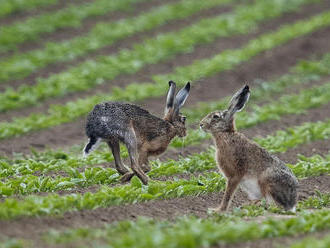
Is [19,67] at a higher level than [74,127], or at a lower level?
higher

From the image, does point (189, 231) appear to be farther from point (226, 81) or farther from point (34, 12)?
point (34, 12)

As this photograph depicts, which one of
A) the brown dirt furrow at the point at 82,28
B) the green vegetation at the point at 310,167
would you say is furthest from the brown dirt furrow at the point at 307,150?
the brown dirt furrow at the point at 82,28

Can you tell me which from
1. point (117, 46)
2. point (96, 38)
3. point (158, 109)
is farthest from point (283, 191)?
point (96, 38)

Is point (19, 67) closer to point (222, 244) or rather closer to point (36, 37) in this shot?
point (36, 37)

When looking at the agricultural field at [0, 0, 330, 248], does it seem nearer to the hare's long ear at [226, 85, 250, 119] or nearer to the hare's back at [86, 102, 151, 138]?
the hare's back at [86, 102, 151, 138]

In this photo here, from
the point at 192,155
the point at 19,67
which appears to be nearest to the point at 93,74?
the point at 19,67

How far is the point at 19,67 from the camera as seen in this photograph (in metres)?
19.0

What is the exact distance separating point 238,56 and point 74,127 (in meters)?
7.47

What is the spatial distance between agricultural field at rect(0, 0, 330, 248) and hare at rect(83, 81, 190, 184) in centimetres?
34

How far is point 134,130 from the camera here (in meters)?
10.6

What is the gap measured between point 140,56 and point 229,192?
39.5 ft

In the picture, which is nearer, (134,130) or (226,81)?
(134,130)

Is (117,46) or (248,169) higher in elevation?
(117,46)

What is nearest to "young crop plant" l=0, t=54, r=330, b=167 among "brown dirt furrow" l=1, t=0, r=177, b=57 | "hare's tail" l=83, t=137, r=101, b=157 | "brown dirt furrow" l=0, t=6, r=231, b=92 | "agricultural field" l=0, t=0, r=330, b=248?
"agricultural field" l=0, t=0, r=330, b=248
